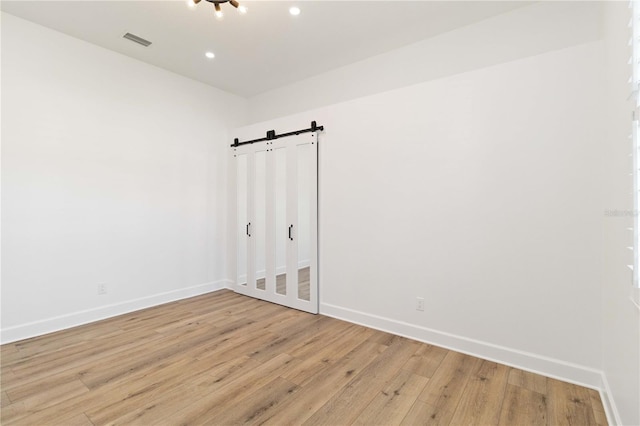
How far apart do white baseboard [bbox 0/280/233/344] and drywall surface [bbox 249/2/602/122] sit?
3.26 meters

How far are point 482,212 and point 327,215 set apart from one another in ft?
5.69

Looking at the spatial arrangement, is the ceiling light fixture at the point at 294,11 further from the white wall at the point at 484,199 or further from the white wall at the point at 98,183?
the white wall at the point at 98,183

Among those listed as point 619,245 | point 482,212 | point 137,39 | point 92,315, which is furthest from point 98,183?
point 619,245

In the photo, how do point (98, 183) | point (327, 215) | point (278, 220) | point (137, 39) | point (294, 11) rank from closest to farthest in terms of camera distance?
point (294, 11)
point (137, 39)
point (98, 183)
point (327, 215)
point (278, 220)

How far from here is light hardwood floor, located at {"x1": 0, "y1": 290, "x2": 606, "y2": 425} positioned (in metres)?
1.90

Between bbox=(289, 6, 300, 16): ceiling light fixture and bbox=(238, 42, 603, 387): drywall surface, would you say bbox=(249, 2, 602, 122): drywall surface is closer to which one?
bbox=(238, 42, 603, 387): drywall surface

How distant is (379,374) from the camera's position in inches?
93.7

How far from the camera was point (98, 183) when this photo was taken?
11.8 feet

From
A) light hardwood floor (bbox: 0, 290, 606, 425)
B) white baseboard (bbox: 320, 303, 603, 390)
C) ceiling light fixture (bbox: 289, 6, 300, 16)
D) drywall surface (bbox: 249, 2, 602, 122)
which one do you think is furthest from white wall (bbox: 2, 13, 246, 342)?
white baseboard (bbox: 320, 303, 603, 390)

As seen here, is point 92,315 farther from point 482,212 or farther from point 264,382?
point 482,212

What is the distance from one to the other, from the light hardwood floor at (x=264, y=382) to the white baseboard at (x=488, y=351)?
0.08 metres

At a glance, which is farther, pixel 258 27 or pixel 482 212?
pixel 258 27

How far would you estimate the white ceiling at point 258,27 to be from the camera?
114 inches

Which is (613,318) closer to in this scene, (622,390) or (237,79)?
(622,390)
